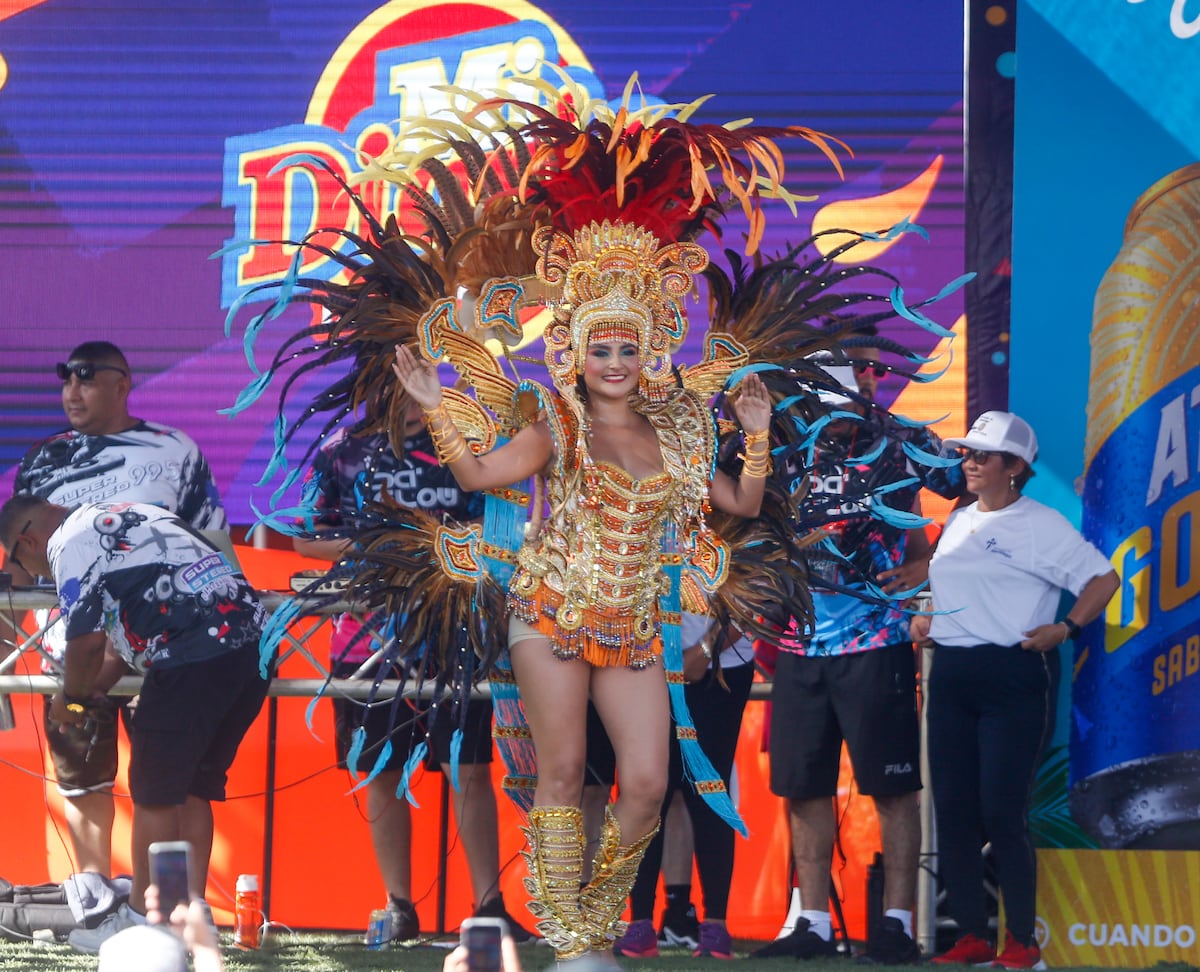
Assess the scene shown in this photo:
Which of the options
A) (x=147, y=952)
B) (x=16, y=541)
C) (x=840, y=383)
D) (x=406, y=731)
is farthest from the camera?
(x=406, y=731)

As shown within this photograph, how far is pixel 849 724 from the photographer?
604 cm

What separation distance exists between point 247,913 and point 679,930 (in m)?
1.55

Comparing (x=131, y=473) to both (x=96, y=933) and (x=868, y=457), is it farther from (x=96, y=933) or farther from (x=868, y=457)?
(x=868, y=457)

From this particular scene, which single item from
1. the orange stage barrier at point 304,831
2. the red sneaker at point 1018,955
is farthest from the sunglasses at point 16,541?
the red sneaker at point 1018,955

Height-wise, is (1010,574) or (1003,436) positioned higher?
(1003,436)

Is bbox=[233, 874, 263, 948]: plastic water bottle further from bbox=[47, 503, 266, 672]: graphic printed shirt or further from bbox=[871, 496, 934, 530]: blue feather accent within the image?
bbox=[871, 496, 934, 530]: blue feather accent

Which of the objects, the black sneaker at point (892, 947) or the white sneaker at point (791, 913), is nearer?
the black sneaker at point (892, 947)

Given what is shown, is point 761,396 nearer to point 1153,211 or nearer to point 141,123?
point 1153,211

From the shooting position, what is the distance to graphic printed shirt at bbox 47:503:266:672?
18.1 feet

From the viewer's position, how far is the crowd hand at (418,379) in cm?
493

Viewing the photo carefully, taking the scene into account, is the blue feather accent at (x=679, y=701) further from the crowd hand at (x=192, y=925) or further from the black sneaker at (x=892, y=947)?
the crowd hand at (x=192, y=925)

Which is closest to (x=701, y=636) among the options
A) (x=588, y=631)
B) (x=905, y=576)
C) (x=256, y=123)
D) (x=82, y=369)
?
(x=905, y=576)

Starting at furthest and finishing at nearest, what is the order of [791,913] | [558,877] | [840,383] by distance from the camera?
[791,913], [840,383], [558,877]

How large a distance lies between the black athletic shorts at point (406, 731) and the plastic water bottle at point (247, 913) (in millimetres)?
593
